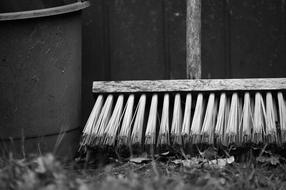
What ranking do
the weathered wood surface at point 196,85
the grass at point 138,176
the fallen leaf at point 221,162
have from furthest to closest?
the weathered wood surface at point 196,85, the fallen leaf at point 221,162, the grass at point 138,176

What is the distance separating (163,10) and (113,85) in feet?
2.08

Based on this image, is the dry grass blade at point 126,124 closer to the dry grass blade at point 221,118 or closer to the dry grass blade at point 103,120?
the dry grass blade at point 103,120

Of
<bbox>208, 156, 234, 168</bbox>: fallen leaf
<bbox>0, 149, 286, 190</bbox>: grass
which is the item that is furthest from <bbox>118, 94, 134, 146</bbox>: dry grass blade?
<bbox>208, 156, 234, 168</bbox>: fallen leaf

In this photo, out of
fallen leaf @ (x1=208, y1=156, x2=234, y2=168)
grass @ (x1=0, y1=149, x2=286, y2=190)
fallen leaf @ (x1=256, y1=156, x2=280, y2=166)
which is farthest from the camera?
fallen leaf @ (x1=256, y1=156, x2=280, y2=166)

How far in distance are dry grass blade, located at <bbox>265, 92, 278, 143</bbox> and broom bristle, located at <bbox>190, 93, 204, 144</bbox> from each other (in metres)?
0.29

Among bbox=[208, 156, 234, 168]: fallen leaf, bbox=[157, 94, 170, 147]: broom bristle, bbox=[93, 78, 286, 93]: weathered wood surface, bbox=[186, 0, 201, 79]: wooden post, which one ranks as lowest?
bbox=[208, 156, 234, 168]: fallen leaf

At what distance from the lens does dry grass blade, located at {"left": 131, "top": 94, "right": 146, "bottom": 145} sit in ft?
8.19

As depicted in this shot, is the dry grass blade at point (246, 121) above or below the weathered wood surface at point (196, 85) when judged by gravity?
below

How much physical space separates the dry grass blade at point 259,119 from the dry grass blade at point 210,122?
181 mm

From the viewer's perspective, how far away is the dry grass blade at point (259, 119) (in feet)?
7.98

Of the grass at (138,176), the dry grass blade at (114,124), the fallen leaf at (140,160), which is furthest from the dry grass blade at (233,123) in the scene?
the dry grass blade at (114,124)

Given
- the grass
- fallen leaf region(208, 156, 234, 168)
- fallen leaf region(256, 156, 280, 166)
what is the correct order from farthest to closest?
fallen leaf region(256, 156, 280, 166), fallen leaf region(208, 156, 234, 168), the grass

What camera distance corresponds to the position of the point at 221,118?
2.55m

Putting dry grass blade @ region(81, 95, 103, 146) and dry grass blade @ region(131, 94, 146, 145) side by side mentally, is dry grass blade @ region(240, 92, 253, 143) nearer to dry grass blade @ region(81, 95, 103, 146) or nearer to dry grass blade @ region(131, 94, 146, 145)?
dry grass blade @ region(131, 94, 146, 145)
